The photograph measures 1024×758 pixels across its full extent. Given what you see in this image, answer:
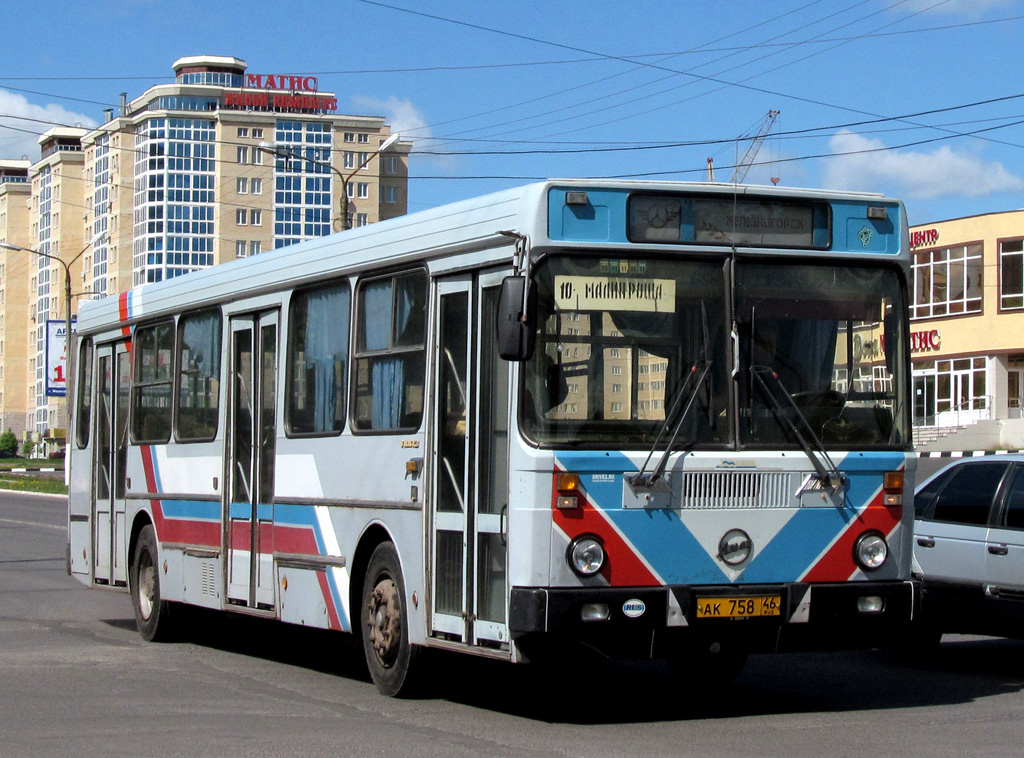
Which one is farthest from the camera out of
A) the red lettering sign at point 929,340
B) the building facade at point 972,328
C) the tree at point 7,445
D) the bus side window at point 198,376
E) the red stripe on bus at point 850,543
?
the tree at point 7,445

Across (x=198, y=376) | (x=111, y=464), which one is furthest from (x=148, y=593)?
(x=198, y=376)

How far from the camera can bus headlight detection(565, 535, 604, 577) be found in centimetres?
829

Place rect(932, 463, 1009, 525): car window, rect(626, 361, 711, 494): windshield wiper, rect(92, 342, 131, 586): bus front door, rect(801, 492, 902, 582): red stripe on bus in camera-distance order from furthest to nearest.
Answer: rect(92, 342, 131, 586): bus front door < rect(932, 463, 1009, 525): car window < rect(801, 492, 902, 582): red stripe on bus < rect(626, 361, 711, 494): windshield wiper

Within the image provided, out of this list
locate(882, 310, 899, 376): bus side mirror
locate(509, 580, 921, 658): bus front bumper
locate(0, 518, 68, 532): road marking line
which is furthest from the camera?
locate(0, 518, 68, 532): road marking line

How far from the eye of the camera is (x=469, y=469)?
8.98 m

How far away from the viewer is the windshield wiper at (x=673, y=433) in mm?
8422

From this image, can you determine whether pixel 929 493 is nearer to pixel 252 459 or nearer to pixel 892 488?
pixel 892 488

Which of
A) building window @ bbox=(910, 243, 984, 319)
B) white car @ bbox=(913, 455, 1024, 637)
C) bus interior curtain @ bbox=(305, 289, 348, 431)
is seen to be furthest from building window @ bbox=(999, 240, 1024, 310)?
bus interior curtain @ bbox=(305, 289, 348, 431)

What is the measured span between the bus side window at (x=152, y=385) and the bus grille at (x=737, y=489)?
6406 mm

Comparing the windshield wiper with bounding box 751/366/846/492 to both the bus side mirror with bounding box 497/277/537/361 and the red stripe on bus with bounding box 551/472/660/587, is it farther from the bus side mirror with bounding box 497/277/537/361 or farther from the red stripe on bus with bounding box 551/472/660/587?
the bus side mirror with bounding box 497/277/537/361

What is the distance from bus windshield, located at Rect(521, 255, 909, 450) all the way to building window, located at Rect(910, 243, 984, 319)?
2255 inches

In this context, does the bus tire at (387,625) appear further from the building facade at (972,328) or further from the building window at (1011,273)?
the building window at (1011,273)

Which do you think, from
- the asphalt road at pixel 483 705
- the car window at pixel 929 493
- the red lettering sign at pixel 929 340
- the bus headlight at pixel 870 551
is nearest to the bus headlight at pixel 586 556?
the asphalt road at pixel 483 705

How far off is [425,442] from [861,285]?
108 inches
